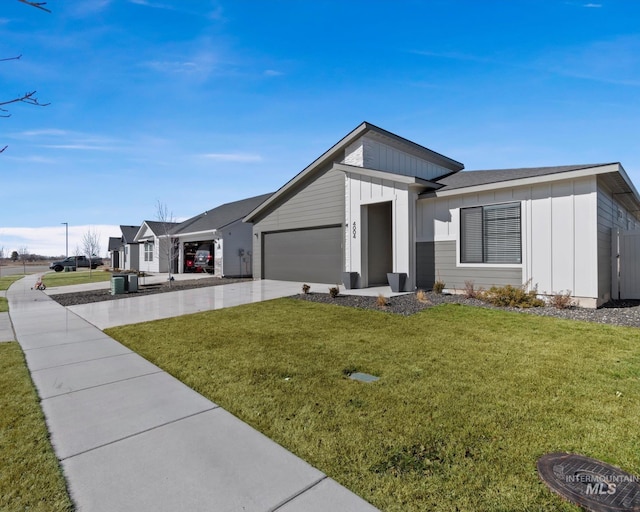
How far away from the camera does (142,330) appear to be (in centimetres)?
704

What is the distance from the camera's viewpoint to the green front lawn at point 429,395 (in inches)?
90.5

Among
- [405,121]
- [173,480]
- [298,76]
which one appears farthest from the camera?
[405,121]

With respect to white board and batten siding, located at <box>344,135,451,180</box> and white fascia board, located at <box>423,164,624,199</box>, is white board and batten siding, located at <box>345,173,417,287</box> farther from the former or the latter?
white fascia board, located at <box>423,164,624,199</box>

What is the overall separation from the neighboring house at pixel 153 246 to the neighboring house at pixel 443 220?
15.0 meters

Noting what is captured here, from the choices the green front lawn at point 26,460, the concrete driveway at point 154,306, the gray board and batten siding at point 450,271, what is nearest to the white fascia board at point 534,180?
the gray board and batten siding at point 450,271

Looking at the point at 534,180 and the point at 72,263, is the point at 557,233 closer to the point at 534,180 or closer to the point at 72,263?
the point at 534,180

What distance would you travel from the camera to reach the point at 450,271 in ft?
35.9

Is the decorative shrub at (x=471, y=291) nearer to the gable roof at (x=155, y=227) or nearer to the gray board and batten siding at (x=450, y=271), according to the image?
the gray board and batten siding at (x=450, y=271)

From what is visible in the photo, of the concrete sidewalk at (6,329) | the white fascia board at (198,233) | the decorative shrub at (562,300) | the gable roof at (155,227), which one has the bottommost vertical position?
the concrete sidewalk at (6,329)

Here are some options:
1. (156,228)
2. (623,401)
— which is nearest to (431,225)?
(623,401)

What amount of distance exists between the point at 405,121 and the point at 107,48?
11.7 m

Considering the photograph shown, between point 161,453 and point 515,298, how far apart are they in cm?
885

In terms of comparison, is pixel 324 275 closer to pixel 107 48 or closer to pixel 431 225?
pixel 431 225

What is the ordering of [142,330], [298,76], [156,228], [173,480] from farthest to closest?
[156,228], [298,76], [142,330], [173,480]
